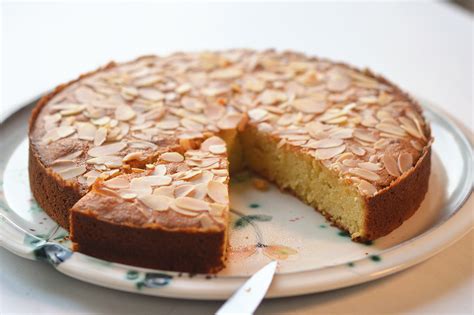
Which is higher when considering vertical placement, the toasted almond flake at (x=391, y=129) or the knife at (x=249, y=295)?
the toasted almond flake at (x=391, y=129)

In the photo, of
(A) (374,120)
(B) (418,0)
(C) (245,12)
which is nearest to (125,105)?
(A) (374,120)

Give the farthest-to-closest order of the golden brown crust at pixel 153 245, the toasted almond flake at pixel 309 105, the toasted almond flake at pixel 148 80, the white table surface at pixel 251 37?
the white table surface at pixel 251 37, the toasted almond flake at pixel 148 80, the toasted almond flake at pixel 309 105, the golden brown crust at pixel 153 245

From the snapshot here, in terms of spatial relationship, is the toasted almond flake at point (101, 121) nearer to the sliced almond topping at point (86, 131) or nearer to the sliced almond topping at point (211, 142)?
the sliced almond topping at point (86, 131)

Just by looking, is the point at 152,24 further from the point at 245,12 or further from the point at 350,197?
the point at 350,197

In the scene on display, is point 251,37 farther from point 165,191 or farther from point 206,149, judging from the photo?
point 165,191

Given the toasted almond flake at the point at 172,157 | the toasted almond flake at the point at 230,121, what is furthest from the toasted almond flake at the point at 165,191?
the toasted almond flake at the point at 230,121

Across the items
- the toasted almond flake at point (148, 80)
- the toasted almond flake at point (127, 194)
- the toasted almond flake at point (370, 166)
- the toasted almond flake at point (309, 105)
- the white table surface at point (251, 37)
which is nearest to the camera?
the toasted almond flake at point (127, 194)

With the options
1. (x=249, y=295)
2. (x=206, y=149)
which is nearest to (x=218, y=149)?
(x=206, y=149)
